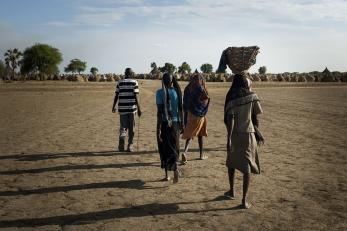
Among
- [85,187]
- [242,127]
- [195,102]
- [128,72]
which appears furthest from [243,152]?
[128,72]

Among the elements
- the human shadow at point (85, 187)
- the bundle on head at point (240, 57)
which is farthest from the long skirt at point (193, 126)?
the bundle on head at point (240, 57)

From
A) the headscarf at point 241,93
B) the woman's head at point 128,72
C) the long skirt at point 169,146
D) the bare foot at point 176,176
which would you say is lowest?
the bare foot at point 176,176

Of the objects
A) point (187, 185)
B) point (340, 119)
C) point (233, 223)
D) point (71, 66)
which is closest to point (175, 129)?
point (187, 185)

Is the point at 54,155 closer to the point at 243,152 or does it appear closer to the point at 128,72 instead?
the point at 128,72

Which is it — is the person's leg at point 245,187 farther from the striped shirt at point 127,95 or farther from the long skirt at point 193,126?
the striped shirt at point 127,95

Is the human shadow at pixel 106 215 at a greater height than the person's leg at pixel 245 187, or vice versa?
the person's leg at pixel 245 187

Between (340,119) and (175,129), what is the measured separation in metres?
12.3

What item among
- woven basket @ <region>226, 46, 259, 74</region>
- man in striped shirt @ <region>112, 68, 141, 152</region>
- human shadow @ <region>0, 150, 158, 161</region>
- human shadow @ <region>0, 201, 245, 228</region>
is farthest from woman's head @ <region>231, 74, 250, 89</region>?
human shadow @ <region>0, 150, 158, 161</region>

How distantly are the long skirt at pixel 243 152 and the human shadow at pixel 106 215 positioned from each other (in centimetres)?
66

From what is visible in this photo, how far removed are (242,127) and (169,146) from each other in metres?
1.84

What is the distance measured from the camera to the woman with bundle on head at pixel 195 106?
9.51 metres

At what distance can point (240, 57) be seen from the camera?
6852 mm

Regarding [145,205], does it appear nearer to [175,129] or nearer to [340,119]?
[175,129]

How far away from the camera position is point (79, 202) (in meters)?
6.96
